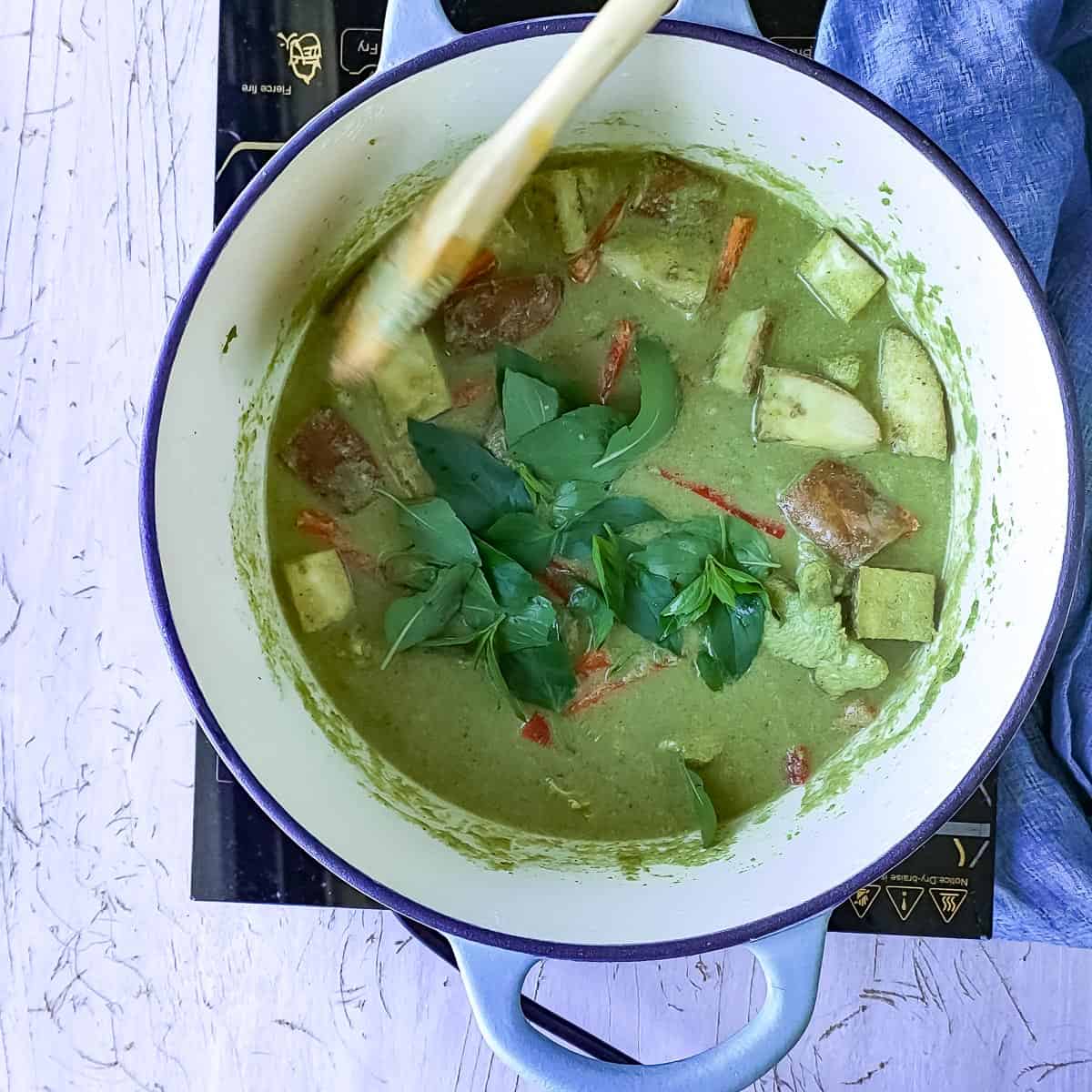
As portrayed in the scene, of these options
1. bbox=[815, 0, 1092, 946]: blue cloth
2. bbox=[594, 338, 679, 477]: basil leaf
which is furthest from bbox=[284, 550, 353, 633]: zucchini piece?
bbox=[815, 0, 1092, 946]: blue cloth

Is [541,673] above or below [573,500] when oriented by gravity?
below

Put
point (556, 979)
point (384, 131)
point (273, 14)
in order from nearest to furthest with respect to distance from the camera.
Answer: point (384, 131) < point (273, 14) < point (556, 979)

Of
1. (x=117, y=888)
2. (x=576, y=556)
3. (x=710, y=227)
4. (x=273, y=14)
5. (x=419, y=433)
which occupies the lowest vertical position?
(x=117, y=888)

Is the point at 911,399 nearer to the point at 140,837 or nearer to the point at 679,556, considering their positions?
the point at 679,556

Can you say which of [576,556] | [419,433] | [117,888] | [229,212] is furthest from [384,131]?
[117,888]

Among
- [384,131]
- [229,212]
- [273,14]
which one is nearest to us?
[229,212]

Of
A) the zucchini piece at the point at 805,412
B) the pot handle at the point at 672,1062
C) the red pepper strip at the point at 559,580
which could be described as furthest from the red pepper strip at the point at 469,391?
the pot handle at the point at 672,1062

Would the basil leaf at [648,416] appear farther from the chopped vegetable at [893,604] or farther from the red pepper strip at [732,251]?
the chopped vegetable at [893,604]

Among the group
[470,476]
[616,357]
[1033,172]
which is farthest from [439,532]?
[1033,172]

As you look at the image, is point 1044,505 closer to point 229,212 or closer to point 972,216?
point 972,216
